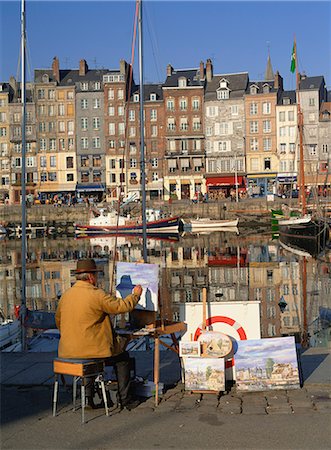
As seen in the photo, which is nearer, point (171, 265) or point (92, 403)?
point (92, 403)

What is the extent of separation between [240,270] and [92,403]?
23.6 meters

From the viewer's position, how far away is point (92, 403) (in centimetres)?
689

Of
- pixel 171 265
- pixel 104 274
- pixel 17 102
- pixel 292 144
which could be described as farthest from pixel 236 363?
pixel 17 102

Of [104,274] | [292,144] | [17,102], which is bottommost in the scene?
[104,274]

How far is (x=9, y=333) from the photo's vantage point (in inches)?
542

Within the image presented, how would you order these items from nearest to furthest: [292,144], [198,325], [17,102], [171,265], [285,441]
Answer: [285,441], [198,325], [171,265], [292,144], [17,102]

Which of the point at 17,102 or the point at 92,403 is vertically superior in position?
the point at 17,102

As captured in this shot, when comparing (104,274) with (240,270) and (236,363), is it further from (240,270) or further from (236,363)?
(236,363)

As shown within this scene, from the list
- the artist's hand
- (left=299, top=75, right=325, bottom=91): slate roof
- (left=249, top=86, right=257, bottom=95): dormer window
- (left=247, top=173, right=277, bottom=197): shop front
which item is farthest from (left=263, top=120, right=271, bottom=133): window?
the artist's hand

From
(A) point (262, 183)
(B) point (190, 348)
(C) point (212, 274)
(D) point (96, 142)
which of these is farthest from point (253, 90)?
(B) point (190, 348)

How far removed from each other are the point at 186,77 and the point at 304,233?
1417 inches

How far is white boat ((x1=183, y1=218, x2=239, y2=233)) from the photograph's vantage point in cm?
5906

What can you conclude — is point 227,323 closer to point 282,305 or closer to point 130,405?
point 130,405

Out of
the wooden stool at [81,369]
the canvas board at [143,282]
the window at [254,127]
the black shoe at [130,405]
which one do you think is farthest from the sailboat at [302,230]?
the wooden stool at [81,369]
